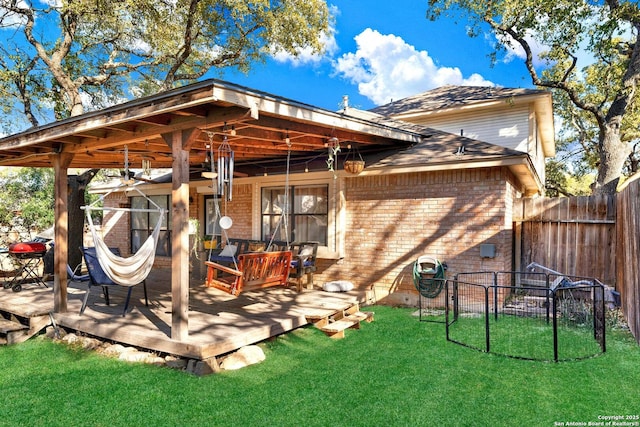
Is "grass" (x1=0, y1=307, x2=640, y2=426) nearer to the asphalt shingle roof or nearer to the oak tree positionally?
the asphalt shingle roof

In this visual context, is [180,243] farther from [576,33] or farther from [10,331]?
[576,33]

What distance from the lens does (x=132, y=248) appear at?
1175 centimetres

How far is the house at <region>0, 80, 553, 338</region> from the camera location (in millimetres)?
4262

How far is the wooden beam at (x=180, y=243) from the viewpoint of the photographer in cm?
423

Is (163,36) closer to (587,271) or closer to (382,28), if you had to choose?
(587,271)

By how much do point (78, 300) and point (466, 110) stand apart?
11.4m

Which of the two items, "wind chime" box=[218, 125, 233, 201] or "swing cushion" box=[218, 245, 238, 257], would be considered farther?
"swing cushion" box=[218, 245, 238, 257]

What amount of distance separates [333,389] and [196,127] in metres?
3.01

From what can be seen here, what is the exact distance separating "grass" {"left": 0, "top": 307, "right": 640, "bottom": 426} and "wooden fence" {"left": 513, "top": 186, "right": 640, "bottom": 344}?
2.38 meters

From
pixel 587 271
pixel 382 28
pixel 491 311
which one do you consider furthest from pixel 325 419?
pixel 382 28

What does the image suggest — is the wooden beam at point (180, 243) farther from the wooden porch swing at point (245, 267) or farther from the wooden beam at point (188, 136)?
the wooden porch swing at point (245, 267)

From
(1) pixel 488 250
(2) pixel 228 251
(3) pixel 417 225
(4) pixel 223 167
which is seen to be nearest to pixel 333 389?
(4) pixel 223 167

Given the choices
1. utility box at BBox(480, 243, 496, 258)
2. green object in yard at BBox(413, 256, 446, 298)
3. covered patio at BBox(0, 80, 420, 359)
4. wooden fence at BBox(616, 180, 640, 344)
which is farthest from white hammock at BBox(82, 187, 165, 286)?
wooden fence at BBox(616, 180, 640, 344)

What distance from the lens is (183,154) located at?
4312mm
